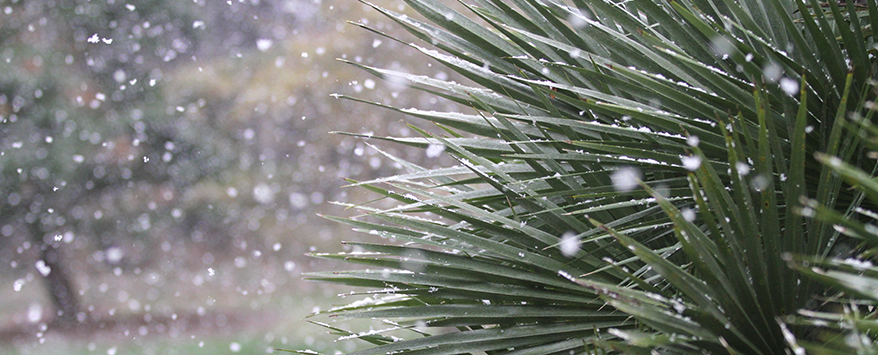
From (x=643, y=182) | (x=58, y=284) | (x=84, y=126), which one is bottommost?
(x=643, y=182)

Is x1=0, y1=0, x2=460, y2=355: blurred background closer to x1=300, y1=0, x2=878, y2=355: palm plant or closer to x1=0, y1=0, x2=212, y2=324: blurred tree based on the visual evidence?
x1=0, y1=0, x2=212, y2=324: blurred tree

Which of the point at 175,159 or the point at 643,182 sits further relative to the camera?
the point at 175,159

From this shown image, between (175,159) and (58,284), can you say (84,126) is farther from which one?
(58,284)

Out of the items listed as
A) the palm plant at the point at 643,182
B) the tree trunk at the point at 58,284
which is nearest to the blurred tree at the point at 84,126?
the tree trunk at the point at 58,284

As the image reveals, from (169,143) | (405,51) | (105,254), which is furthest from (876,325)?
(105,254)

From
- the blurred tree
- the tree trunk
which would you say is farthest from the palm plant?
the tree trunk

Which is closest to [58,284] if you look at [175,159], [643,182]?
[175,159]

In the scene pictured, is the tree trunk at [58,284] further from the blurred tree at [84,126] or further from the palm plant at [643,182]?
the palm plant at [643,182]
